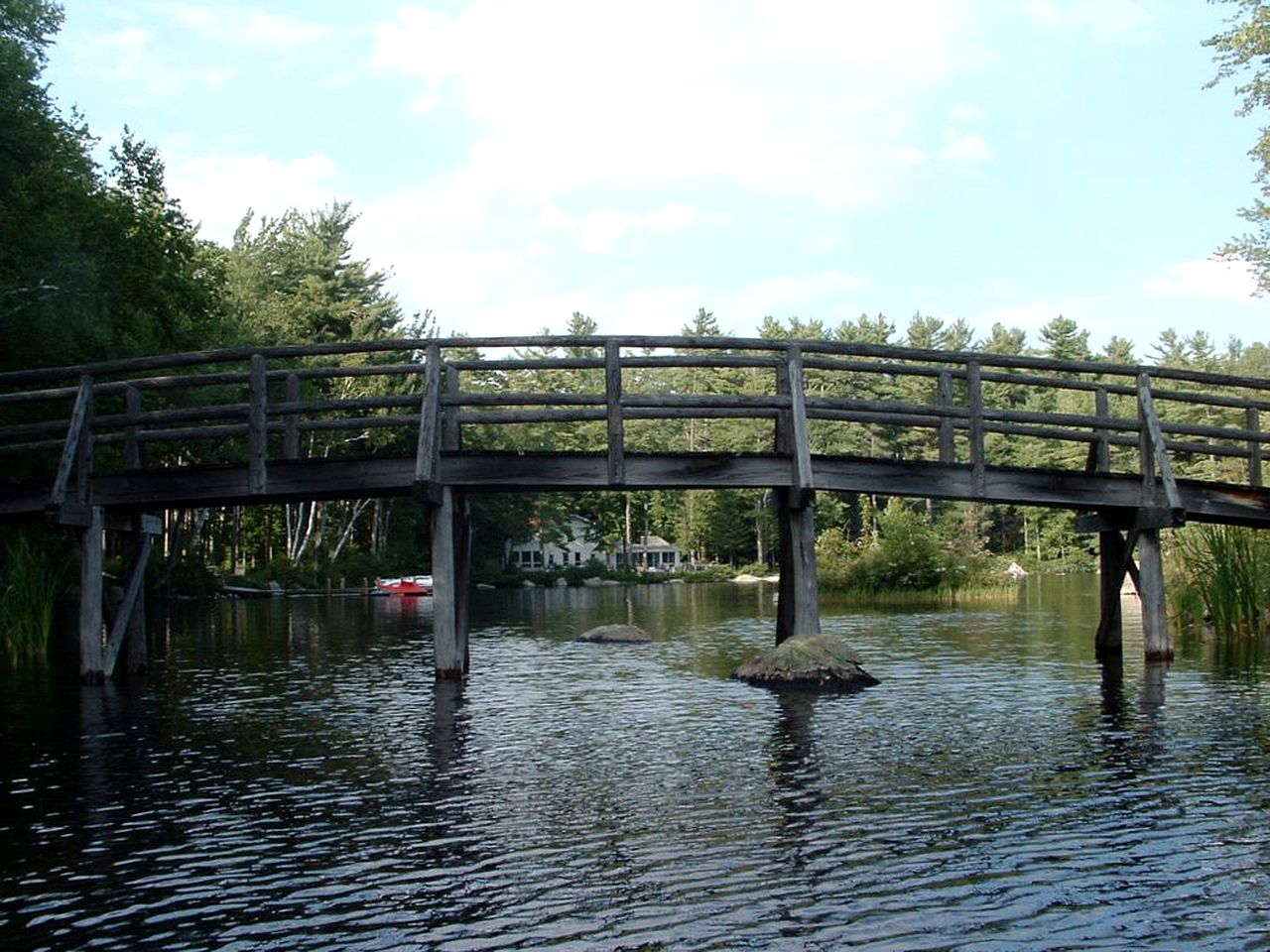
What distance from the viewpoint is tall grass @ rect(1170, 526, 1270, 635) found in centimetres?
2153

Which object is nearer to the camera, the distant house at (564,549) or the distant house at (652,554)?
the distant house at (564,549)

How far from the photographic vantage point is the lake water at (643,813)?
6.74 meters

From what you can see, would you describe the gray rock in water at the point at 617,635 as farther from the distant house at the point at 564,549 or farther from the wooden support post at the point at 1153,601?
the distant house at the point at 564,549

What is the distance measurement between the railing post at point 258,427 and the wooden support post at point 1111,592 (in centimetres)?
1271

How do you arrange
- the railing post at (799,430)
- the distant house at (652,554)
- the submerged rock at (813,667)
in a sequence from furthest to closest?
the distant house at (652,554), the railing post at (799,430), the submerged rock at (813,667)

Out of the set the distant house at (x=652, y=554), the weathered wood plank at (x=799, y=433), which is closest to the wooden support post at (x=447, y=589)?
the weathered wood plank at (x=799, y=433)

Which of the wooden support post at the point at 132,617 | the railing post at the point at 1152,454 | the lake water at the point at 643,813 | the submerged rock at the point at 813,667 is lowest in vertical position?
the lake water at the point at 643,813

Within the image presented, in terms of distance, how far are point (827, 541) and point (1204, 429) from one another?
2800cm

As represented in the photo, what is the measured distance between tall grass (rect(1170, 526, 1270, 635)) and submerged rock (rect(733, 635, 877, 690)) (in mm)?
7720

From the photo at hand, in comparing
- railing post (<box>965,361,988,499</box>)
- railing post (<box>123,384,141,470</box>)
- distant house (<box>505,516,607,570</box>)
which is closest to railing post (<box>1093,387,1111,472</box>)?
railing post (<box>965,361,988,499</box>)

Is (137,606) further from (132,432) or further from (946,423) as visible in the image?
(946,423)

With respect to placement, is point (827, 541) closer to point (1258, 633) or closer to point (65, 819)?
point (1258, 633)

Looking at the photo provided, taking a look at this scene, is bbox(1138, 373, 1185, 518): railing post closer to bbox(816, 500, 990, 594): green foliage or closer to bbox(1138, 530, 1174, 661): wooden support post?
bbox(1138, 530, 1174, 661): wooden support post

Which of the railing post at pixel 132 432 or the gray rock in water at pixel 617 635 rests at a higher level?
the railing post at pixel 132 432
